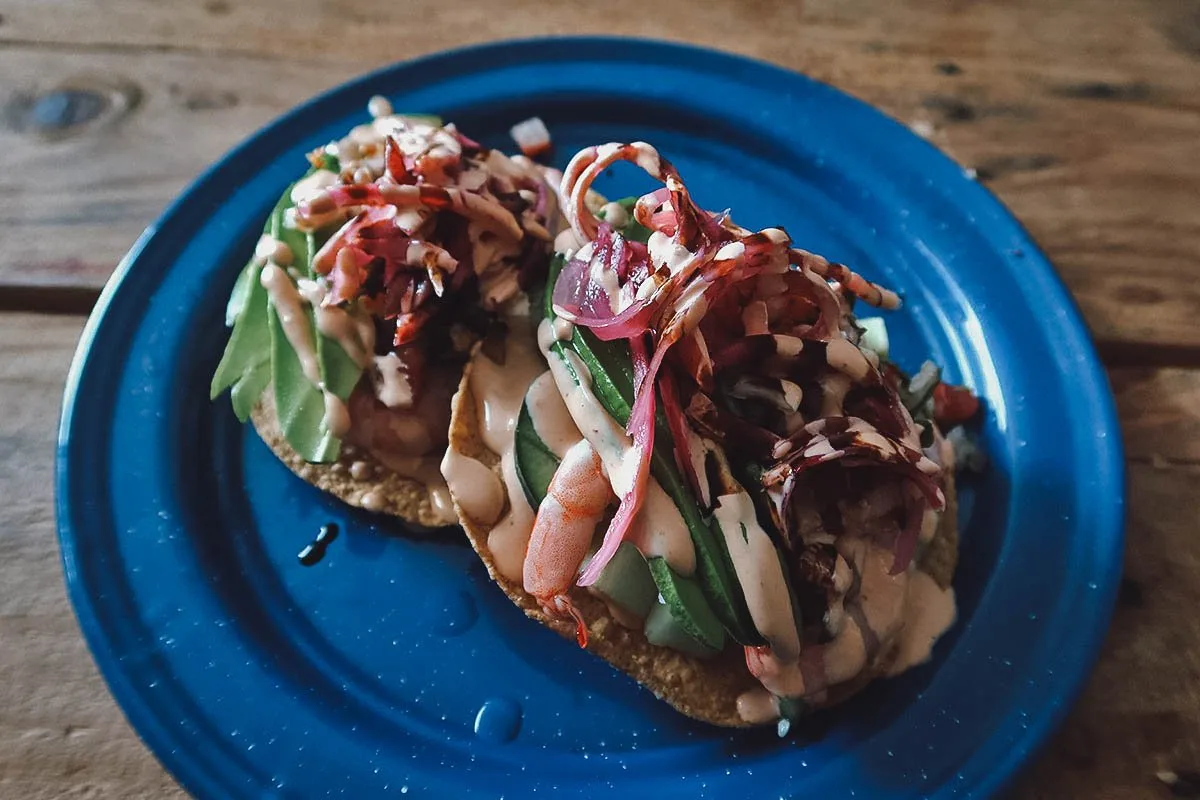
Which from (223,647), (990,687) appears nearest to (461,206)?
(223,647)

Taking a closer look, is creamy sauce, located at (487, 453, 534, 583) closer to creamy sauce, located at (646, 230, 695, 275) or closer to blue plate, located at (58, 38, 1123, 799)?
blue plate, located at (58, 38, 1123, 799)

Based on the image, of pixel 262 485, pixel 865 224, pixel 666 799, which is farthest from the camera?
pixel 865 224

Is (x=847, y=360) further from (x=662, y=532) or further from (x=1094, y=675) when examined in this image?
(x=1094, y=675)

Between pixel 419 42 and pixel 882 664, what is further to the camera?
pixel 419 42

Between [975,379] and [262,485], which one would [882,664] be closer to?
[975,379]

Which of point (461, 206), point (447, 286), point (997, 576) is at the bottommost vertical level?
point (997, 576)

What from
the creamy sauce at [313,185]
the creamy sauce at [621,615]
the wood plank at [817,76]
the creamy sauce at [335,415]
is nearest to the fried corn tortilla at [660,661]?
the creamy sauce at [621,615]
